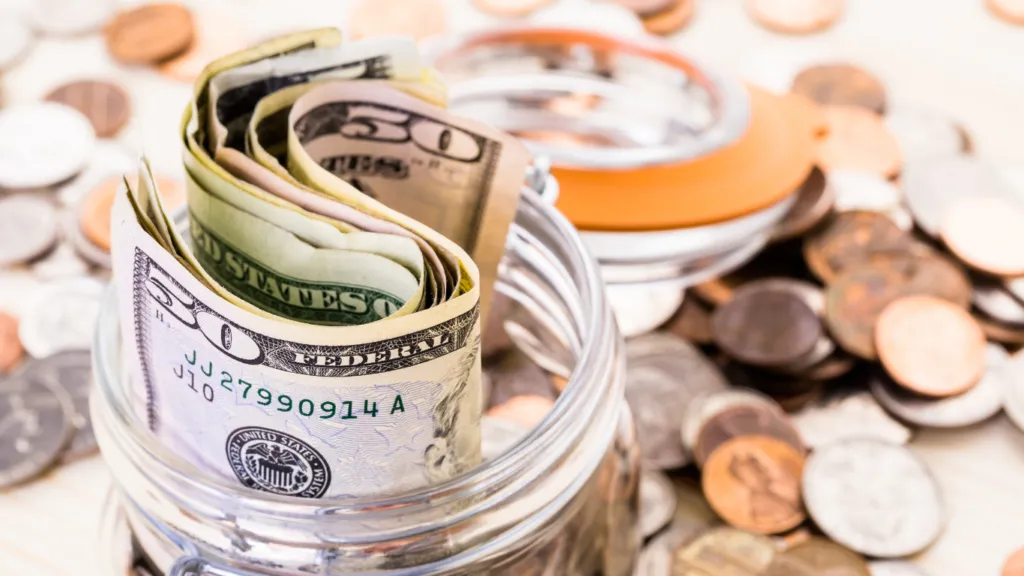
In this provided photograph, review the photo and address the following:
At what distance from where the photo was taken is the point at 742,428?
0.64 metres

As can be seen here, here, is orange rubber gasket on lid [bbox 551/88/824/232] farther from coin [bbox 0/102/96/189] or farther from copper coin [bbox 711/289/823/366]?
coin [bbox 0/102/96/189]

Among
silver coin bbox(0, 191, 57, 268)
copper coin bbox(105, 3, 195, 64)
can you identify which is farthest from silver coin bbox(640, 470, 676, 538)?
copper coin bbox(105, 3, 195, 64)

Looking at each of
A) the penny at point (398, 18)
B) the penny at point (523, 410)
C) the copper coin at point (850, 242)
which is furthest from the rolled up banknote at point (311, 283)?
the penny at point (398, 18)

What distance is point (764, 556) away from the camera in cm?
59

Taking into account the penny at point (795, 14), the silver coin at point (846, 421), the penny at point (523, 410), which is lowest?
the silver coin at point (846, 421)

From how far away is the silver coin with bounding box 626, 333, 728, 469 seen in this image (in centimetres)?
64

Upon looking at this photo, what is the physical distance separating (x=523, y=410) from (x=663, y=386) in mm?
131

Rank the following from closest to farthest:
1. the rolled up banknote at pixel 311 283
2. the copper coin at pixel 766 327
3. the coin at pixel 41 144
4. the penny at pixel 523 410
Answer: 1. the rolled up banknote at pixel 311 283
2. the penny at pixel 523 410
3. the copper coin at pixel 766 327
4. the coin at pixel 41 144

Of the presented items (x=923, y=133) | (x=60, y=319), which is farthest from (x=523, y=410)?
(x=923, y=133)

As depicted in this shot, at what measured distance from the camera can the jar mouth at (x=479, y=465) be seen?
36cm

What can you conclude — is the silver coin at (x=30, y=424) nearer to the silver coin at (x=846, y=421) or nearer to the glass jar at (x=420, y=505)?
the glass jar at (x=420, y=505)

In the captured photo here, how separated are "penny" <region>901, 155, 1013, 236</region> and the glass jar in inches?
16.5

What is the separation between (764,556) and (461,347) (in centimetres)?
31

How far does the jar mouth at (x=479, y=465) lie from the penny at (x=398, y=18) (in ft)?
1.71
